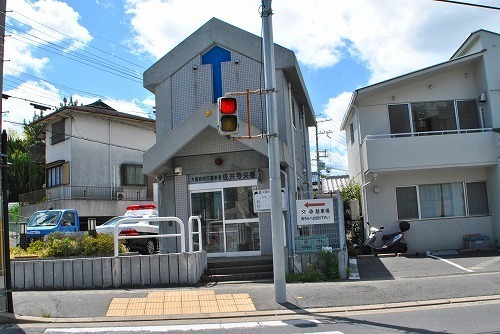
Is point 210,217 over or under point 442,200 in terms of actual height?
under

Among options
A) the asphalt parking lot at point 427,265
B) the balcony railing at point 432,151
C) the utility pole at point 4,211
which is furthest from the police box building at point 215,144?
the utility pole at point 4,211

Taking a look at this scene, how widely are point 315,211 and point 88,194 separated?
21.7 m

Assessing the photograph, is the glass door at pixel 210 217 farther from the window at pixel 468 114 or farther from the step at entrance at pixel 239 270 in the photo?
the window at pixel 468 114

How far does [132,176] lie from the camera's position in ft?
106

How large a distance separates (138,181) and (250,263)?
2186cm

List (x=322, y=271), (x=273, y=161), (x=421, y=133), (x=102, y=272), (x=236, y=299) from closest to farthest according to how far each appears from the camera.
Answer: (x=273, y=161)
(x=236, y=299)
(x=102, y=272)
(x=322, y=271)
(x=421, y=133)

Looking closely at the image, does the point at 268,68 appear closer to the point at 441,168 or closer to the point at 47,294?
the point at 47,294

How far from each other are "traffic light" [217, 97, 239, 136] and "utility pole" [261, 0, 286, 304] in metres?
0.73

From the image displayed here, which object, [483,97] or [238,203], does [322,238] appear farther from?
[483,97]

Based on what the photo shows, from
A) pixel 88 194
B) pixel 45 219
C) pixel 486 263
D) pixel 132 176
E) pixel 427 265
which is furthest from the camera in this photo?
pixel 132 176

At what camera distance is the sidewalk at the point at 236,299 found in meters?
8.20

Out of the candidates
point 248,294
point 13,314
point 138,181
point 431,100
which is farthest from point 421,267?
point 138,181

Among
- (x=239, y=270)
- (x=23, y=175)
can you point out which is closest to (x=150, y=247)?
(x=239, y=270)

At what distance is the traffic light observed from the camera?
860 cm
